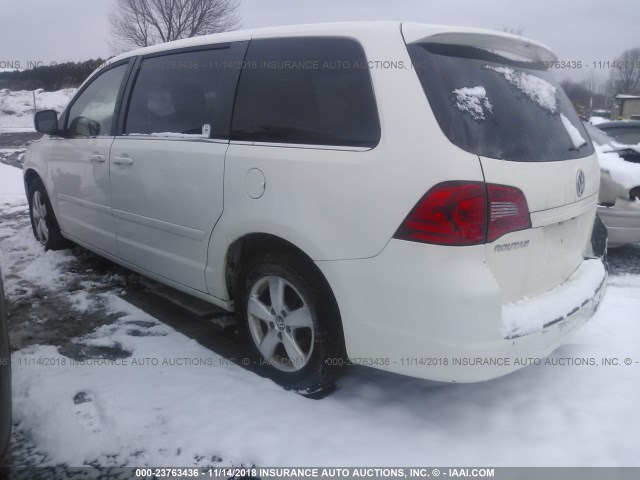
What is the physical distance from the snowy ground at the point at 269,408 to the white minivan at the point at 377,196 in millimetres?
294

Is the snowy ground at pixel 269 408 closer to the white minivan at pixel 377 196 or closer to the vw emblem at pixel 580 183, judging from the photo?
the white minivan at pixel 377 196

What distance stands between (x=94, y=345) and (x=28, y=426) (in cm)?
79

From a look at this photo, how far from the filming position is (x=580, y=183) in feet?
8.20

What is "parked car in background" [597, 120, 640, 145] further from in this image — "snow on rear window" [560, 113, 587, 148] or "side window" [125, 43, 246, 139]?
"side window" [125, 43, 246, 139]

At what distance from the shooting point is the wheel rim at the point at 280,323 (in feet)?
8.48

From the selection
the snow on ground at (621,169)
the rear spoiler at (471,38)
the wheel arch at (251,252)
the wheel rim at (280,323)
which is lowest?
the wheel rim at (280,323)

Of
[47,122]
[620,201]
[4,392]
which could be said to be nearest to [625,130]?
[620,201]

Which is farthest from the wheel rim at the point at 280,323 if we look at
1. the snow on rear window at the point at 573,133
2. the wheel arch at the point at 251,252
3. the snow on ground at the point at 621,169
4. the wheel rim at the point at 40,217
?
the snow on ground at the point at 621,169

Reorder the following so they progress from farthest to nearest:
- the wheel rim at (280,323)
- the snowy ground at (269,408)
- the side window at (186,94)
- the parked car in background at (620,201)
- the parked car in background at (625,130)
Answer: the parked car in background at (625,130), the parked car in background at (620,201), the side window at (186,94), the wheel rim at (280,323), the snowy ground at (269,408)

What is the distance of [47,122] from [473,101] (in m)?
3.58

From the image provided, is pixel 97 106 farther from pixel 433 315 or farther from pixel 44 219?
pixel 433 315

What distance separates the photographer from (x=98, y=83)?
4.10 m

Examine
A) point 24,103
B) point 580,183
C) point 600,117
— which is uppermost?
point 24,103

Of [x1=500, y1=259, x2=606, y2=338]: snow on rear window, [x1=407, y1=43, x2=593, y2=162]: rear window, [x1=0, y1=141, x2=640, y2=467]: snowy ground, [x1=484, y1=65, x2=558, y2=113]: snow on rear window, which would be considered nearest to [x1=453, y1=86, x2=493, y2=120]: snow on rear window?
[x1=407, y1=43, x2=593, y2=162]: rear window
